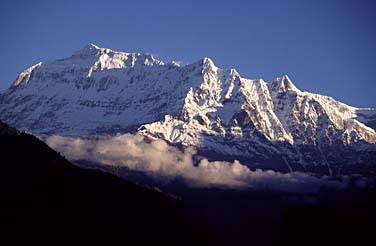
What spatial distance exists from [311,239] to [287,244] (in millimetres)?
7134

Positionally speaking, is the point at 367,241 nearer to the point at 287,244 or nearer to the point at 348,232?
the point at 348,232

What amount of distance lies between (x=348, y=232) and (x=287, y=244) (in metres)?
13.8

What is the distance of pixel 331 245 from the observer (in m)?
185

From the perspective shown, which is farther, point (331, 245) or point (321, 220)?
point (321, 220)

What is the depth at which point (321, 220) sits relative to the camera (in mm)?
199500

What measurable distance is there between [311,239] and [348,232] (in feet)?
28.2

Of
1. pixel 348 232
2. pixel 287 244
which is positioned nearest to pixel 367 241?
pixel 348 232

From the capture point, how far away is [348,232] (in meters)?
191

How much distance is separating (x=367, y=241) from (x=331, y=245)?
7.83 metres

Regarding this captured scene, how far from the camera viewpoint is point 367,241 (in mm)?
185875

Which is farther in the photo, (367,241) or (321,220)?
(321,220)

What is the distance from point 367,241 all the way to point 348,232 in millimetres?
6306
